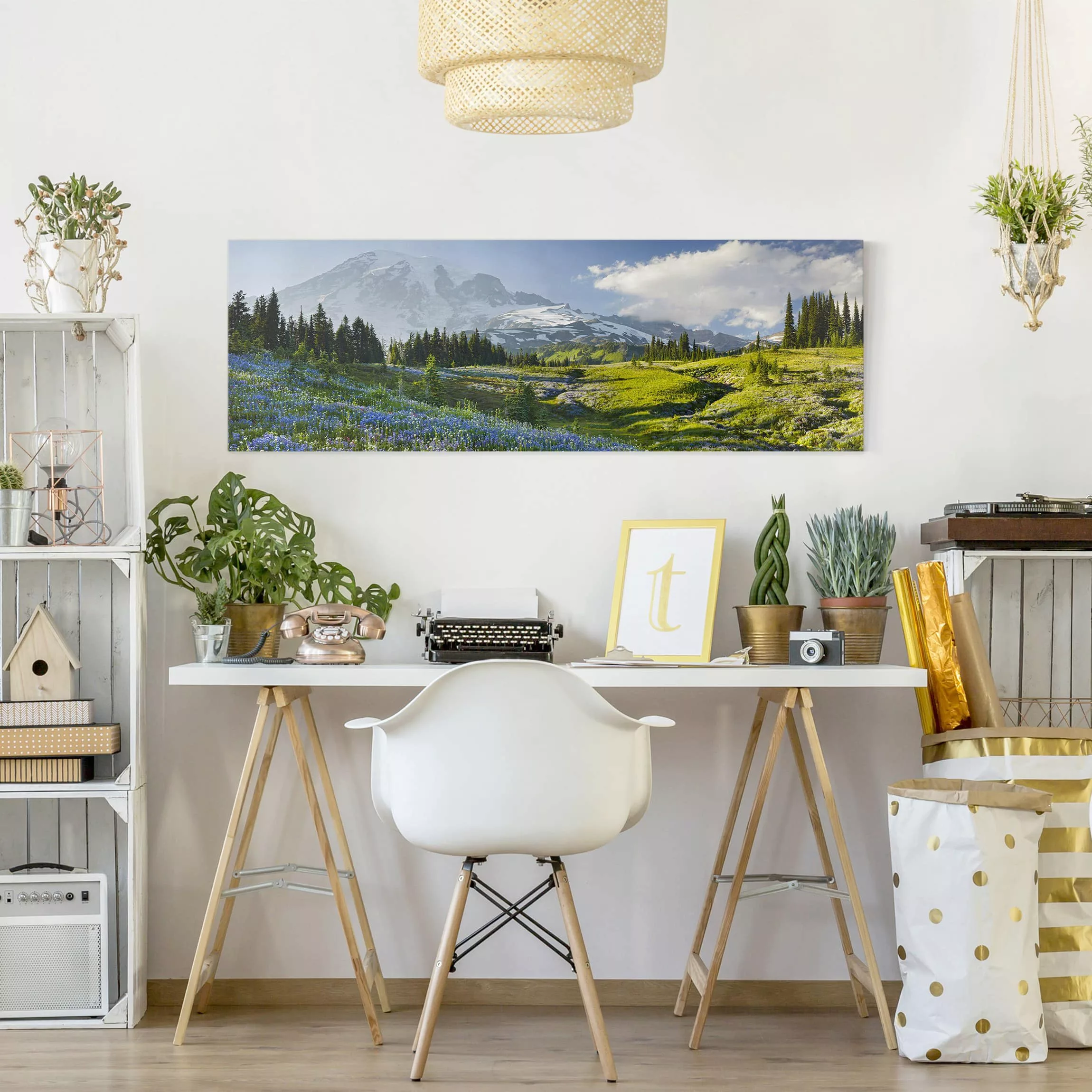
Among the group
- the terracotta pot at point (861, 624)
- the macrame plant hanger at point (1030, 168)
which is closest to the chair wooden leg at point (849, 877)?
the terracotta pot at point (861, 624)

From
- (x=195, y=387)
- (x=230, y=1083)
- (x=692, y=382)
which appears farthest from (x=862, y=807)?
(x=195, y=387)

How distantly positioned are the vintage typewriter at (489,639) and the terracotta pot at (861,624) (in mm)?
689

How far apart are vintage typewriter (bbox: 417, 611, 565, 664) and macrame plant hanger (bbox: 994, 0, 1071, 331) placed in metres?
1.48

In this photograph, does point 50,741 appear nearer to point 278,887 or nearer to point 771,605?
point 278,887

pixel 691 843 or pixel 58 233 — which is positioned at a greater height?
pixel 58 233

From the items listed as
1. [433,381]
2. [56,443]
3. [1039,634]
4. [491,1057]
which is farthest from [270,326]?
[1039,634]

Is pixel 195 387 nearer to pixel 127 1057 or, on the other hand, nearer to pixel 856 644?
pixel 127 1057

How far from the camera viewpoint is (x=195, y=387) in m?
2.96

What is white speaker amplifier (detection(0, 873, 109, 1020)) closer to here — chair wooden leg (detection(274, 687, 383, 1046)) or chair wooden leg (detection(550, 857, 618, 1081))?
chair wooden leg (detection(274, 687, 383, 1046))

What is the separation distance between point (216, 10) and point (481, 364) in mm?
1181

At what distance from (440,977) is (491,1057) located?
0.33 meters

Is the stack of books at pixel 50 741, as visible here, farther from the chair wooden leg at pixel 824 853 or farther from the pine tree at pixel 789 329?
the pine tree at pixel 789 329

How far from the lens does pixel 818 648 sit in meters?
2.58

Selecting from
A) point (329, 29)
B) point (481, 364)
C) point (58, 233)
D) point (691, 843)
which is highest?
point (329, 29)
